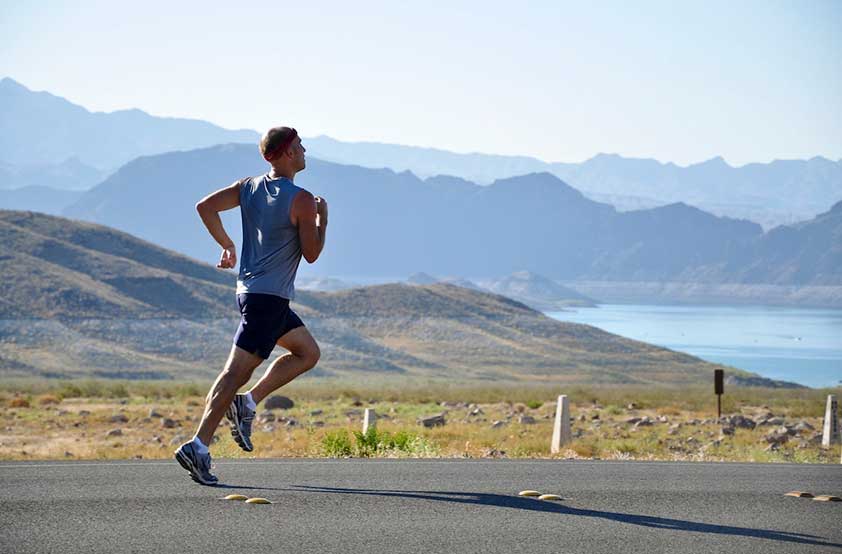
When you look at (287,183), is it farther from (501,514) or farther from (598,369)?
(598,369)

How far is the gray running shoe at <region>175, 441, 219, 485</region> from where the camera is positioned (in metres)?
8.12

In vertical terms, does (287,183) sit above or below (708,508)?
above

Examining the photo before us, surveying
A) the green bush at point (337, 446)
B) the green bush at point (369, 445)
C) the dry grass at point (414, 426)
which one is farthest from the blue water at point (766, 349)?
the green bush at point (337, 446)

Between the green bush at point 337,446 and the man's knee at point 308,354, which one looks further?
the green bush at point 337,446

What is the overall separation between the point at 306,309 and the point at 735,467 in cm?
9118

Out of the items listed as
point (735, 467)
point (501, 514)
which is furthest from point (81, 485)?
point (735, 467)

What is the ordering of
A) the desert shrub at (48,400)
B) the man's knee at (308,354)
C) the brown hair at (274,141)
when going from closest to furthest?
the brown hair at (274,141)
the man's knee at (308,354)
the desert shrub at (48,400)

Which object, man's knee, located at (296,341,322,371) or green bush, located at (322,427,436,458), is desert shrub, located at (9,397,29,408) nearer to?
green bush, located at (322,427,436,458)

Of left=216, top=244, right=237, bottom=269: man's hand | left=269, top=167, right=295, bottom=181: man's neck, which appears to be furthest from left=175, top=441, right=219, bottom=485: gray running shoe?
left=269, top=167, right=295, bottom=181: man's neck

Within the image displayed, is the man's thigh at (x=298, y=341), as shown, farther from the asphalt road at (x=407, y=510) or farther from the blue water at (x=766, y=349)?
the blue water at (x=766, y=349)

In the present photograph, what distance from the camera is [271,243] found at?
27.2ft

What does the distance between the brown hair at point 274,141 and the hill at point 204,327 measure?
6647 centimetres

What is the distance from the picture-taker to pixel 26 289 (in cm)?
8825

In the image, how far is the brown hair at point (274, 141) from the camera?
838cm
